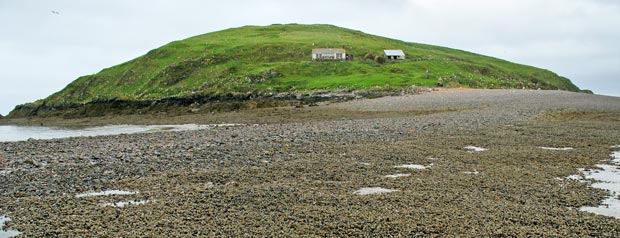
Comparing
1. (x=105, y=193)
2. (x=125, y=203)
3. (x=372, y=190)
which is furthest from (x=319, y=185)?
(x=105, y=193)

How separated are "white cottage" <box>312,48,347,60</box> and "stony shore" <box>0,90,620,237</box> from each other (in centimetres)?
9145

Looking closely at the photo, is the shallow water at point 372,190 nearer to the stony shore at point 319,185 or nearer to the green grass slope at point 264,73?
the stony shore at point 319,185

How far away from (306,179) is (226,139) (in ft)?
39.5

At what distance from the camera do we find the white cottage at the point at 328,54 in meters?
119

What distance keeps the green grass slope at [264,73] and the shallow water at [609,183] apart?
2212 inches

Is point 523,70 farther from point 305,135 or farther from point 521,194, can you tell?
point 521,194

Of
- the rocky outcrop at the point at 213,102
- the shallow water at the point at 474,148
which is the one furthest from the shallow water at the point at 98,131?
the shallow water at the point at 474,148

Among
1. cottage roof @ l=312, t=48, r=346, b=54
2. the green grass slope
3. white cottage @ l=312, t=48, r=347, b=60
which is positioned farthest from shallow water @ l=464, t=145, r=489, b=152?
cottage roof @ l=312, t=48, r=346, b=54

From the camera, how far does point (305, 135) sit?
28.3 metres

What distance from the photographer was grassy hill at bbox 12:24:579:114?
291 ft

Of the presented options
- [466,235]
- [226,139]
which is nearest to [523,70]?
[226,139]

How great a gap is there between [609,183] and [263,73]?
86099 mm

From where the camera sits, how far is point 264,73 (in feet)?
325

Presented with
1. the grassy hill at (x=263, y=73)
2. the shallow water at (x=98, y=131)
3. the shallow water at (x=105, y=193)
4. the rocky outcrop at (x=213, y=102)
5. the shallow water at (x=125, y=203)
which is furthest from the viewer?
the grassy hill at (x=263, y=73)
